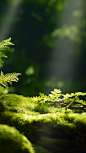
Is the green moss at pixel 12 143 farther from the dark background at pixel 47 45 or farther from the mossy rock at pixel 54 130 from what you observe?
the dark background at pixel 47 45

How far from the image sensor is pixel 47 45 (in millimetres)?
2770

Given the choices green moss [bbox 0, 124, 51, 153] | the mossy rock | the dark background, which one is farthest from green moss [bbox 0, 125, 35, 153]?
the dark background

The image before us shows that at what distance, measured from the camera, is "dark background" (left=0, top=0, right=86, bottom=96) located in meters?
2.67

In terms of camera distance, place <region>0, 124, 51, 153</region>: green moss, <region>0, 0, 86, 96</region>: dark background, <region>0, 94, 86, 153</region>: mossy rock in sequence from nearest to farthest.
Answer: <region>0, 124, 51, 153</region>: green moss → <region>0, 94, 86, 153</region>: mossy rock → <region>0, 0, 86, 96</region>: dark background

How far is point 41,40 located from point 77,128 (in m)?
2.10

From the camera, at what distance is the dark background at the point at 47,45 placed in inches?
105

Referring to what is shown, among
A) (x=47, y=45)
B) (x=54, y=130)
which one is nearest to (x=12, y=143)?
(x=54, y=130)

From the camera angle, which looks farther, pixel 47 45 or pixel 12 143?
pixel 47 45

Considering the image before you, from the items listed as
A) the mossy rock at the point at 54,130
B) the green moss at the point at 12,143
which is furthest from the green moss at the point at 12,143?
the mossy rock at the point at 54,130

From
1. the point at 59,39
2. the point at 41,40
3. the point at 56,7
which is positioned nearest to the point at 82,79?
the point at 59,39

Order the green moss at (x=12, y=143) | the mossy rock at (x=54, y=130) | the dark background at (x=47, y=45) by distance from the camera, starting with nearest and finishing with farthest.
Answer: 1. the green moss at (x=12, y=143)
2. the mossy rock at (x=54, y=130)
3. the dark background at (x=47, y=45)

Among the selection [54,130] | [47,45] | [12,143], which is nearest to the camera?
[12,143]

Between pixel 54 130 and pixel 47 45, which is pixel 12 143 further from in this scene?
pixel 47 45

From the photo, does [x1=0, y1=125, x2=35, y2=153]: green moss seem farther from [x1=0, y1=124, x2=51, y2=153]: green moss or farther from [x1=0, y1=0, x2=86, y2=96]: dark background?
[x1=0, y1=0, x2=86, y2=96]: dark background
